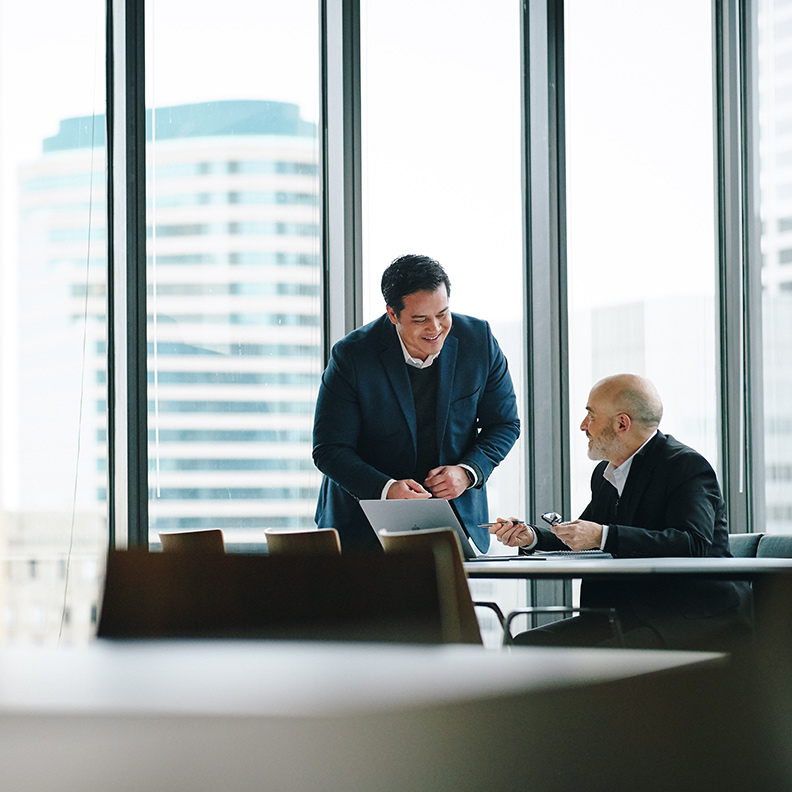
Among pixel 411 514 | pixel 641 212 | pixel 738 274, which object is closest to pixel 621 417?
pixel 411 514

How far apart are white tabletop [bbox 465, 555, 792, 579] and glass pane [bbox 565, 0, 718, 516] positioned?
298 cm

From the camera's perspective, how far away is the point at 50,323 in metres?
4.61

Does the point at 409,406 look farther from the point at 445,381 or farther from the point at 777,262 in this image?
the point at 777,262

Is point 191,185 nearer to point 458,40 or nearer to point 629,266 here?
point 458,40

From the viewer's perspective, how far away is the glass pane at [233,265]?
16.3 ft

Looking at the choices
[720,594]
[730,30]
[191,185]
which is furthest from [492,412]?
[730,30]

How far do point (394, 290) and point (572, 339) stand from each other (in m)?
2.25

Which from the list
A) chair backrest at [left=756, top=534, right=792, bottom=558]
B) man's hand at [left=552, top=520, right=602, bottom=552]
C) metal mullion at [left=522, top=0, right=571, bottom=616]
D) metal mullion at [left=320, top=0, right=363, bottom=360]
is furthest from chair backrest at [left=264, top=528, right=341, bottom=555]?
metal mullion at [left=522, top=0, right=571, bottom=616]

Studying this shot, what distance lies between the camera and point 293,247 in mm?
5199

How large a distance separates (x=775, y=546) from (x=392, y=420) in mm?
1490

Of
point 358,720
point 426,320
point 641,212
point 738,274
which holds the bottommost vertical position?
point 358,720

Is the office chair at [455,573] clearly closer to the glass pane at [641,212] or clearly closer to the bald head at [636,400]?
the bald head at [636,400]

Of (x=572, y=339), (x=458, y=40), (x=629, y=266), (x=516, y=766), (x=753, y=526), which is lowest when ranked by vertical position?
(x=753, y=526)

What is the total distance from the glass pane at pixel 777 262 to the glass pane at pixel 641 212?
1.00 ft
